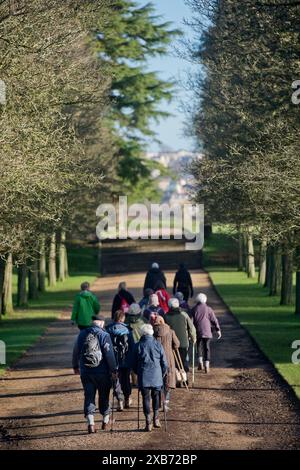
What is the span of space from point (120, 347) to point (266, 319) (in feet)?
57.5

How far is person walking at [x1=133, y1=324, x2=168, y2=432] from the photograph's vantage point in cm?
1884

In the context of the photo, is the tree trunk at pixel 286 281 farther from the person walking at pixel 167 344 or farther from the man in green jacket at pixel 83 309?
the person walking at pixel 167 344

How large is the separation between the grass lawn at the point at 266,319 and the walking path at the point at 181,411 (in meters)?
0.37

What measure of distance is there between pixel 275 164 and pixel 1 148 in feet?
19.9

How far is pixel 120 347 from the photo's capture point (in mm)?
20766

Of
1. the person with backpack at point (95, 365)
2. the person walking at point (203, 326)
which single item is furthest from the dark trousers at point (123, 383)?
the person walking at point (203, 326)

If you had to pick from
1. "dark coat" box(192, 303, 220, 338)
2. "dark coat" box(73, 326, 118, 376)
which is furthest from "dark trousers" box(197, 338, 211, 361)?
"dark coat" box(73, 326, 118, 376)

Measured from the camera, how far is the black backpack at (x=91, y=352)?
18.6 m

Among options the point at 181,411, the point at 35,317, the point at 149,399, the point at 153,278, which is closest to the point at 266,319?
the point at 153,278

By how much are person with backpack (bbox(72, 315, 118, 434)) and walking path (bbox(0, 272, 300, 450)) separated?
53 centimetres

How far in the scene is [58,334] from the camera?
3484cm

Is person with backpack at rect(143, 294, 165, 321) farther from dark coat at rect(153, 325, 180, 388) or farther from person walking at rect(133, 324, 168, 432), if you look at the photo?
person walking at rect(133, 324, 168, 432)
